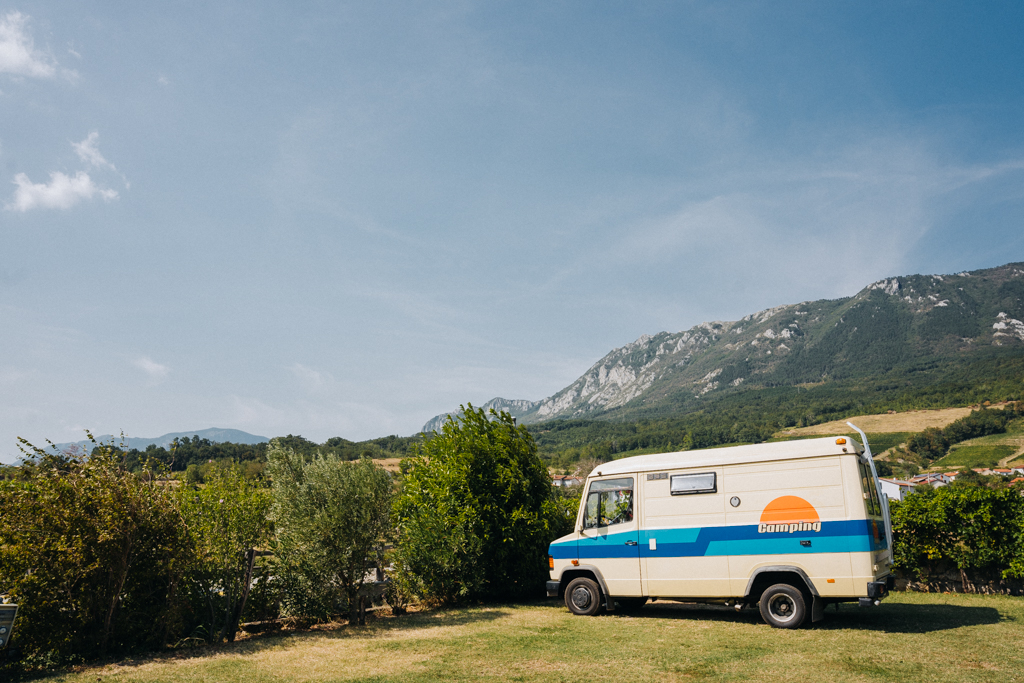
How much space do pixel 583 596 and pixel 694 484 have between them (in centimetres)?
362

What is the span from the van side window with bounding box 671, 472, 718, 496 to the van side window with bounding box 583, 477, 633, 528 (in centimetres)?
99

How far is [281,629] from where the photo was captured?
1270cm

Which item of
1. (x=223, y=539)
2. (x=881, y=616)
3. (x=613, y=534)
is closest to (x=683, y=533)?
(x=613, y=534)

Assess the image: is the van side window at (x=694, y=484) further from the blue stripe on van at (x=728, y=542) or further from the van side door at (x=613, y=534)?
the van side door at (x=613, y=534)

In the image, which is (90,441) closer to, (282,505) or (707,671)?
(282,505)

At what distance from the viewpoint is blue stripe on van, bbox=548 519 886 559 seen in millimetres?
10094

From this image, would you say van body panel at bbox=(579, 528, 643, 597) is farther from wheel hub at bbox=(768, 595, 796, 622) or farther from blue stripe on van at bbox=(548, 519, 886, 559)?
wheel hub at bbox=(768, 595, 796, 622)

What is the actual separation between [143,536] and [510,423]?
31.9 feet

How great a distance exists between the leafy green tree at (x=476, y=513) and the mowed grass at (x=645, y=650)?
2.17 m

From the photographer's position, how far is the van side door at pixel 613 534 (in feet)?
40.1

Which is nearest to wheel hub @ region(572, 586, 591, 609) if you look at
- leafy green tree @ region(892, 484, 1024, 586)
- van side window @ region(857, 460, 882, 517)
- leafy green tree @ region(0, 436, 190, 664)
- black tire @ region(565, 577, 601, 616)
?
black tire @ region(565, 577, 601, 616)

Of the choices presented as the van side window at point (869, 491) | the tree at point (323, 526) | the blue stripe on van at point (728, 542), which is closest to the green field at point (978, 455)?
the van side window at point (869, 491)

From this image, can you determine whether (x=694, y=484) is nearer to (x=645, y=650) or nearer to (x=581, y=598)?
(x=645, y=650)

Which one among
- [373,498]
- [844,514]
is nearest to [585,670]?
[844,514]
